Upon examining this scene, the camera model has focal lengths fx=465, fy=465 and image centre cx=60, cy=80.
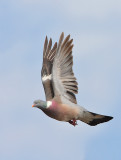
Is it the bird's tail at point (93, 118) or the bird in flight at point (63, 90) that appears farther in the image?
the bird's tail at point (93, 118)

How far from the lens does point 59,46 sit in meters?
14.2

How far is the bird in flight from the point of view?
13742mm

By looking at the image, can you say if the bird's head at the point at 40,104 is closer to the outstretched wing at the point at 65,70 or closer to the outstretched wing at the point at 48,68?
the outstretched wing at the point at 48,68

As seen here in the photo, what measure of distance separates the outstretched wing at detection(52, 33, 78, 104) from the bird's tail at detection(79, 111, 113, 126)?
517 mm

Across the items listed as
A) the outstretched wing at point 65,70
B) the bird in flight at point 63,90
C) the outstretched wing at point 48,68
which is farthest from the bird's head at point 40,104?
the outstretched wing at point 65,70

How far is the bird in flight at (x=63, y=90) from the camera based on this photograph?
13.7 metres

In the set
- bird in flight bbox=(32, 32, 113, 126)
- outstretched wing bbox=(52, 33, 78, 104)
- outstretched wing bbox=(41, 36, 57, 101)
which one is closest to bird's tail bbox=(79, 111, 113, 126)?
bird in flight bbox=(32, 32, 113, 126)

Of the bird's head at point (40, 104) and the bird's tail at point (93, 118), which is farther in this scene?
the bird's tail at point (93, 118)

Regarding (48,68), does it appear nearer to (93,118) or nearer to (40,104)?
(40,104)

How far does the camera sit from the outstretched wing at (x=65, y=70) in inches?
555

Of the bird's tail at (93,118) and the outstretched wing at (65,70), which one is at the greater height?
the outstretched wing at (65,70)

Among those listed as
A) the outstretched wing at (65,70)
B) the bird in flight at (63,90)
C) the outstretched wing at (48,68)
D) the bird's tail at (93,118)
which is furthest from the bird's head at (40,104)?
the bird's tail at (93,118)

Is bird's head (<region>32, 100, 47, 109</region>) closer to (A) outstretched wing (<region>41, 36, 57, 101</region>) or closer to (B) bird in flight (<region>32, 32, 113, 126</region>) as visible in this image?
(B) bird in flight (<region>32, 32, 113, 126</region>)

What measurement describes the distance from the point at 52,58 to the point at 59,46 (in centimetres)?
96
